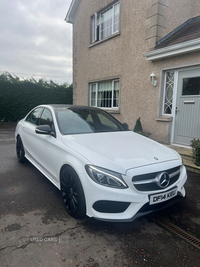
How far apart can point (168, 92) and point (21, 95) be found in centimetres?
1147

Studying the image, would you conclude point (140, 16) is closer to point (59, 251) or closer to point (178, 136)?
point (178, 136)

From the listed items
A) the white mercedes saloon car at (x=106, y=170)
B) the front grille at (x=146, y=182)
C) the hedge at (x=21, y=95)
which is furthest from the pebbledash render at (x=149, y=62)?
the hedge at (x=21, y=95)

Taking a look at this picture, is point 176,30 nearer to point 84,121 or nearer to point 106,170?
point 84,121

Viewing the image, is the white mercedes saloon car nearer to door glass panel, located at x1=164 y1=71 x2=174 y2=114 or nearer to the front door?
the front door

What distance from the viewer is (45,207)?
303cm

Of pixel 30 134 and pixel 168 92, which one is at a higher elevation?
pixel 168 92

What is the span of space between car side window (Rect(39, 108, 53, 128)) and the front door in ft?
13.4

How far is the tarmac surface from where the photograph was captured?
2.03m

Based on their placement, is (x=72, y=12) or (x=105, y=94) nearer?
(x=105, y=94)

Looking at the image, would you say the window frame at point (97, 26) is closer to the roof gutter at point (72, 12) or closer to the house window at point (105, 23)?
the house window at point (105, 23)

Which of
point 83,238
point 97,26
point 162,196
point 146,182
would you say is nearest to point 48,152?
point 83,238

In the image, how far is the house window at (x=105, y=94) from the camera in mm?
8781

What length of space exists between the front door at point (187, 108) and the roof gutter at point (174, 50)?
24.0 inches

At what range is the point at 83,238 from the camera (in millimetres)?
2348
